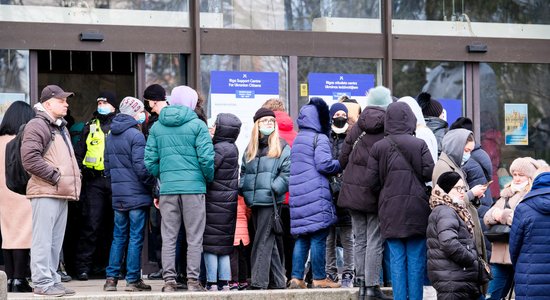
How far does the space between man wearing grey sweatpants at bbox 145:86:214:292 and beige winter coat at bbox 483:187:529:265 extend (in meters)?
2.72

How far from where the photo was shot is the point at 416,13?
15.4 meters

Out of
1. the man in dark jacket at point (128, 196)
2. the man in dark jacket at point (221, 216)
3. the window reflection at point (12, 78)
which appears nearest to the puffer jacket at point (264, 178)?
the man in dark jacket at point (221, 216)

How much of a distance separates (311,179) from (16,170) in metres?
2.82

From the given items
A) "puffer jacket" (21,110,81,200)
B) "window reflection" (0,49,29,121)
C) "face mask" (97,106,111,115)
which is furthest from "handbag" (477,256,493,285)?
"window reflection" (0,49,29,121)

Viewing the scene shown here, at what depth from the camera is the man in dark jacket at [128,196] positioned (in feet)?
39.6

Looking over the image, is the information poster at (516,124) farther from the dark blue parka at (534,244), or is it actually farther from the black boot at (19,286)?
the black boot at (19,286)

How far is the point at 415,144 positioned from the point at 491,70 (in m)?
4.69

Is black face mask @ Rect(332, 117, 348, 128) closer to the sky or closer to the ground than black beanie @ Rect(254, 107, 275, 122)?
closer to the ground

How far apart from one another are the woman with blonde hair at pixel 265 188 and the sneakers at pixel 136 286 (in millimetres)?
1053

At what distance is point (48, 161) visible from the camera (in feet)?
37.1

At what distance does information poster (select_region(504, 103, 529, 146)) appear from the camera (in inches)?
613

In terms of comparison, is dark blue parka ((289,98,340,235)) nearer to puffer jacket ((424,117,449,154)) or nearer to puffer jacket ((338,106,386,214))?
puffer jacket ((338,106,386,214))

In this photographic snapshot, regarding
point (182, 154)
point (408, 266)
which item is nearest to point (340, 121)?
point (182, 154)

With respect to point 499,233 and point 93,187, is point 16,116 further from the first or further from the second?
point 499,233
